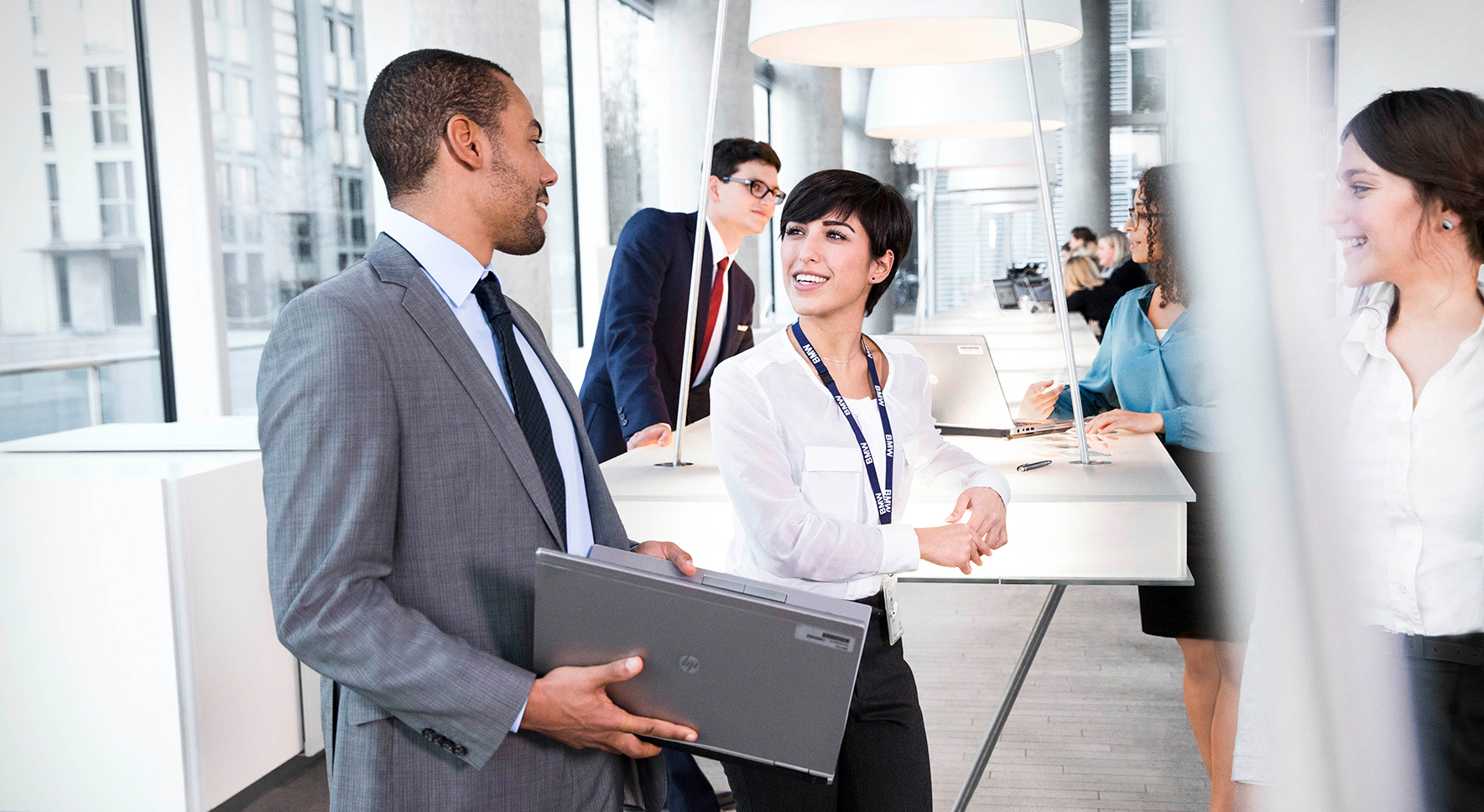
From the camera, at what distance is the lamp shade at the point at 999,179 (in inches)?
400

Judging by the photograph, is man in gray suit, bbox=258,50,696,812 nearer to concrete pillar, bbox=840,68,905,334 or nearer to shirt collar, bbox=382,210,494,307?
shirt collar, bbox=382,210,494,307

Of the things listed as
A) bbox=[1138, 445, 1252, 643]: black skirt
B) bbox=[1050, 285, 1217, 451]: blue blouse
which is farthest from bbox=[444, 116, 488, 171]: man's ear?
bbox=[1138, 445, 1252, 643]: black skirt

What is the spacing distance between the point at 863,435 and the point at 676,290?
5.03 feet

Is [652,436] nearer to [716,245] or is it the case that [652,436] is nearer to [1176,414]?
[716,245]

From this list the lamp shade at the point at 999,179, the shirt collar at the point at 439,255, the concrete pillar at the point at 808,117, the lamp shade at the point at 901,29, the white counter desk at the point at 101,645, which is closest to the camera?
the shirt collar at the point at 439,255

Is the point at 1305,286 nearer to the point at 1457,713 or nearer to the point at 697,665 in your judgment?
the point at 1457,713

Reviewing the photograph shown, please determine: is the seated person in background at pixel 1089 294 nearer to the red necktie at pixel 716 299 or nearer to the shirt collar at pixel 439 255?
the red necktie at pixel 716 299

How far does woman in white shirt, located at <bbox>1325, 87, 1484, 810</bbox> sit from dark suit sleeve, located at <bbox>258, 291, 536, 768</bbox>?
2.41 ft

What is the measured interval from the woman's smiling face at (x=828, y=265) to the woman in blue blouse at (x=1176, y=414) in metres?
0.43

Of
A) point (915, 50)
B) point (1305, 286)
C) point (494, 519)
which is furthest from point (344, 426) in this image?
point (915, 50)

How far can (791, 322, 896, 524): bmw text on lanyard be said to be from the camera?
4.97 ft

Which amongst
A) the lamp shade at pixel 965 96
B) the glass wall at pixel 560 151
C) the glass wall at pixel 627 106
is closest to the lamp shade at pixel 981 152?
the glass wall at pixel 627 106

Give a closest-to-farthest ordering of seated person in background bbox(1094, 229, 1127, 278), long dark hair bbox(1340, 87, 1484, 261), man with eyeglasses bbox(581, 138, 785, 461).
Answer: long dark hair bbox(1340, 87, 1484, 261) → man with eyeglasses bbox(581, 138, 785, 461) → seated person in background bbox(1094, 229, 1127, 278)

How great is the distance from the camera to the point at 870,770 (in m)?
1.48
